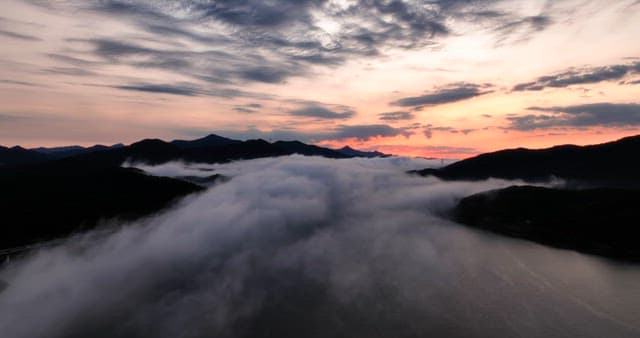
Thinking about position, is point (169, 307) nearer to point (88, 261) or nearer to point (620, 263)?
point (88, 261)

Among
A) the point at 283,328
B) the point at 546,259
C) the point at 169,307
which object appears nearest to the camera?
the point at 283,328

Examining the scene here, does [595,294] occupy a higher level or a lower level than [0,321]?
higher

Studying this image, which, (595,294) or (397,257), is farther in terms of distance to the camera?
(397,257)

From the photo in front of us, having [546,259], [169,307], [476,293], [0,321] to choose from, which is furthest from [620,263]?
[0,321]

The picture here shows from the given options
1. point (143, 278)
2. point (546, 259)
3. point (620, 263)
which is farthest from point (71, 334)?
point (620, 263)

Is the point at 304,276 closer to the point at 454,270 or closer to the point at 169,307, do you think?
the point at 169,307

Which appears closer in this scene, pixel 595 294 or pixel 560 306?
pixel 560 306

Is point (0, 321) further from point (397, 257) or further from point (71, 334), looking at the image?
point (397, 257)

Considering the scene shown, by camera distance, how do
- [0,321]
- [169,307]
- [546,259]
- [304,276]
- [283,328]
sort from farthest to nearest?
[546,259], [304,276], [169,307], [0,321], [283,328]

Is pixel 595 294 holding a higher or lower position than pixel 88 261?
higher
